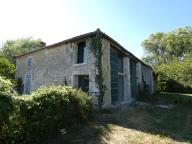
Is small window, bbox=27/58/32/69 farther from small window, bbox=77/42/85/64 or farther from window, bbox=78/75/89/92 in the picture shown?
window, bbox=78/75/89/92

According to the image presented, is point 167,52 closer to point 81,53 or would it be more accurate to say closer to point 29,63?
point 29,63

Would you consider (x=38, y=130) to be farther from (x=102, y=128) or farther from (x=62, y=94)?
(x=102, y=128)

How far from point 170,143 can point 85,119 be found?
362cm

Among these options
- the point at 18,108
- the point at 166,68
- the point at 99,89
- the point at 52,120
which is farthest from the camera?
the point at 166,68

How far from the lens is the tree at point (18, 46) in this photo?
4484 cm

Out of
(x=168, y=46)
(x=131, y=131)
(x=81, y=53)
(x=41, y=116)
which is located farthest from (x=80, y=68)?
(x=168, y=46)

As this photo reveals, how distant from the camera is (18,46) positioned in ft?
153

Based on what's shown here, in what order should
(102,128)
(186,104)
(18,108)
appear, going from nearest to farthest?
(18,108) → (102,128) → (186,104)

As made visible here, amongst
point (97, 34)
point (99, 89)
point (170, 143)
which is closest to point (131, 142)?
point (170, 143)

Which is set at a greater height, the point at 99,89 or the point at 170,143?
the point at 99,89

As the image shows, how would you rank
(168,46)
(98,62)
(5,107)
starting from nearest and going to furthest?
(5,107), (98,62), (168,46)

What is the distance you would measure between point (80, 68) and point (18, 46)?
36.9 metres

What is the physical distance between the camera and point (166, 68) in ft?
105

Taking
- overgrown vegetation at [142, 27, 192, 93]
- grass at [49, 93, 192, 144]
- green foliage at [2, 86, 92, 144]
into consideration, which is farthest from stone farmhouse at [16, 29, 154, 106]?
overgrown vegetation at [142, 27, 192, 93]
